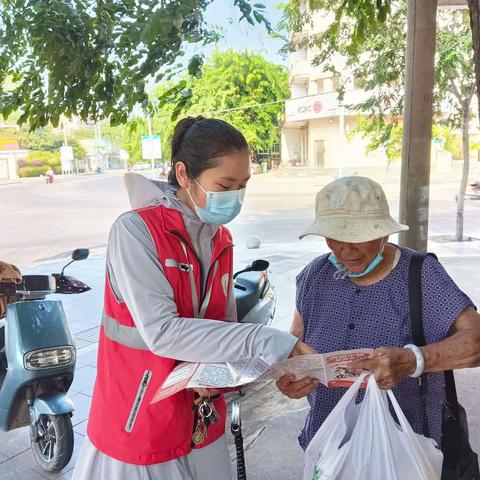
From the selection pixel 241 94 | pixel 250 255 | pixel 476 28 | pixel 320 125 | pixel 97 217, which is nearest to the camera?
pixel 476 28

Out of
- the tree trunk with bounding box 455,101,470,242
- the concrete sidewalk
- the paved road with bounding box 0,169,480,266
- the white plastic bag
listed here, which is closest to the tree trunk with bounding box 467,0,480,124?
the white plastic bag

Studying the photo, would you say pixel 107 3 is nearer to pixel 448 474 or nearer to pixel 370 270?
pixel 370 270

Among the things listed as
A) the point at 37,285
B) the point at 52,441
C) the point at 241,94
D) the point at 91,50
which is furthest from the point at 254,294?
the point at 241,94

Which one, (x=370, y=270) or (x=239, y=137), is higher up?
(x=239, y=137)

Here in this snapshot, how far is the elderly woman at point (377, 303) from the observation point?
4.54 feet

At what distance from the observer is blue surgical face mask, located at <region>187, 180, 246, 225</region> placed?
145 centimetres

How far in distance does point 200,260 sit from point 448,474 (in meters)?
0.89

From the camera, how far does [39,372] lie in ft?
8.82

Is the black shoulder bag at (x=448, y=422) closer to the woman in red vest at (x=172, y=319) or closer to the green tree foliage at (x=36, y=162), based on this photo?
the woman in red vest at (x=172, y=319)

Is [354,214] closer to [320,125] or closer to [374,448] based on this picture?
[374,448]

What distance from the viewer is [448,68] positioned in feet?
25.3

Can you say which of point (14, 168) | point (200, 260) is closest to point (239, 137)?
point (200, 260)

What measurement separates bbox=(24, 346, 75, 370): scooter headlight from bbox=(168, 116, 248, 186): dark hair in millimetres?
1722

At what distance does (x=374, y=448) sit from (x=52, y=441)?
2.03 metres
